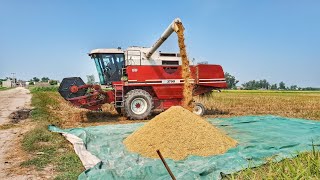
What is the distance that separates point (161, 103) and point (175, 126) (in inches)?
198

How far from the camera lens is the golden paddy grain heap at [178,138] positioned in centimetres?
544

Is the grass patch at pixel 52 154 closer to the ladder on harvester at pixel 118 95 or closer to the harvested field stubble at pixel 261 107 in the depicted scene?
the ladder on harvester at pixel 118 95

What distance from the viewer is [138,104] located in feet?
34.8

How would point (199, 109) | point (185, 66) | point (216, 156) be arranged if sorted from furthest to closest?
1. point (199, 109)
2. point (185, 66)
3. point (216, 156)

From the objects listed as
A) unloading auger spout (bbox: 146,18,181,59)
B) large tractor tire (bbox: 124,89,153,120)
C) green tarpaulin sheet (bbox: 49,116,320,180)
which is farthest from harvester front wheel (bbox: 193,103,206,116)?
unloading auger spout (bbox: 146,18,181,59)

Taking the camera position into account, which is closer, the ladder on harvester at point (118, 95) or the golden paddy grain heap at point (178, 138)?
the golden paddy grain heap at point (178, 138)

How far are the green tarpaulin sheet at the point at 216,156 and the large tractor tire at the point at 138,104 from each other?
6.06ft

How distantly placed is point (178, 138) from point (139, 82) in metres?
5.19

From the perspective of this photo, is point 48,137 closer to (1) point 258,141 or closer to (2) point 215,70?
(1) point 258,141

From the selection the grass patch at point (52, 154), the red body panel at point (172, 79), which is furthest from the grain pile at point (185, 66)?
the grass patch at point (52, 154)

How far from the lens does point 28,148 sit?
19.6 ft

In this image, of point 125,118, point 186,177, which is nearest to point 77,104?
point 125,118

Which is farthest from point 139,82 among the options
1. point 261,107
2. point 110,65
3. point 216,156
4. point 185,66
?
point 261,107

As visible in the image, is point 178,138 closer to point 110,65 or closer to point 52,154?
point 52,154
